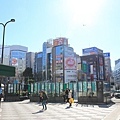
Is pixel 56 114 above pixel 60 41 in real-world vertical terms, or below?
below

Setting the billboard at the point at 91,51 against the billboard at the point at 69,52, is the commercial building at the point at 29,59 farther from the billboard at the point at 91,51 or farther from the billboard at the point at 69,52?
the billboard at the point at 69,52

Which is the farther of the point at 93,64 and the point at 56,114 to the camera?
the point at 93,64

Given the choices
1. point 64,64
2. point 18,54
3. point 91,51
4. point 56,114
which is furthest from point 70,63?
point 56,114

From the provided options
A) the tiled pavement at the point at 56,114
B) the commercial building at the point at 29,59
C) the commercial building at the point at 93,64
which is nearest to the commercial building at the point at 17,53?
the commercial building at the point at 29,59

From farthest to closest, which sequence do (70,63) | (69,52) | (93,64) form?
(93,64), (69,52), (70,63)

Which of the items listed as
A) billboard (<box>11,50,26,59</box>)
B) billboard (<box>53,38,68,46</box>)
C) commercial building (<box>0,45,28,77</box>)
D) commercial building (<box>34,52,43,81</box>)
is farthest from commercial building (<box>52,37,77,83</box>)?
billboard (<box>11,50,26,59</box>)

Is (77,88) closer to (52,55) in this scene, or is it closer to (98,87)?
(98,87)

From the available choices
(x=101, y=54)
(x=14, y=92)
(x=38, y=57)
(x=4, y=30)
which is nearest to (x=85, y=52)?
(x=101, y=54)

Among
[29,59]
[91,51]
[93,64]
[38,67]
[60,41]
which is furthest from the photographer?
[29,59]

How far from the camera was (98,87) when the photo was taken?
2475 cm

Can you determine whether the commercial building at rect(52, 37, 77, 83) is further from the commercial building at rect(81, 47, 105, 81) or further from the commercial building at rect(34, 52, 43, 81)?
the commercial building at rect(81, 47, 105, 81)

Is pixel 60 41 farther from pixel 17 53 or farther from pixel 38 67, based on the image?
pixel 17 53

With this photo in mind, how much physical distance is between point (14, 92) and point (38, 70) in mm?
87486

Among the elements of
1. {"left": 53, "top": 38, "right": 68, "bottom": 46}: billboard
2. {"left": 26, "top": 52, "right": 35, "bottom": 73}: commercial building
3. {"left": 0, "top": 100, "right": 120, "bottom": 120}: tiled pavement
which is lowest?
{"left": 0, "top": 100, "right": 120, "bottom": 120}: tiled pavement
